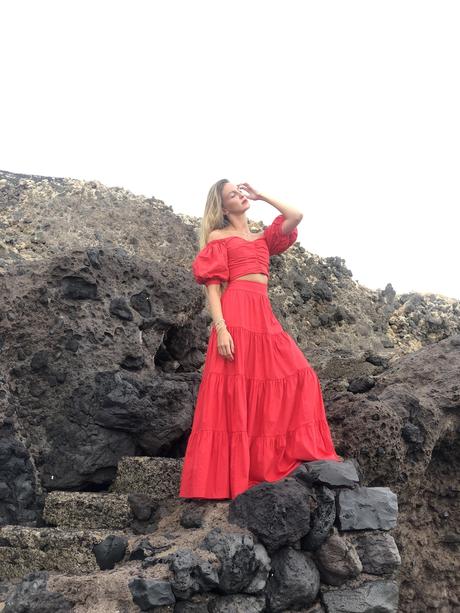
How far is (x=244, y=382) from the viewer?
4.39 metres

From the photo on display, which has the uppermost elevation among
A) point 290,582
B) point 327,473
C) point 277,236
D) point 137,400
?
point 277,236

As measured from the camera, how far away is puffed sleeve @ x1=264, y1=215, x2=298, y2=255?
4.79 metres

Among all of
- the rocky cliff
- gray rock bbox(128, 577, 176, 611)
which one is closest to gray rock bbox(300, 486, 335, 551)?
the rocky cliff

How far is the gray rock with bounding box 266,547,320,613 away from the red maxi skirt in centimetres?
49

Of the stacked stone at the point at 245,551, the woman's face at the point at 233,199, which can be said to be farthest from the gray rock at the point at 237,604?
the woman's face at the point at 233,199

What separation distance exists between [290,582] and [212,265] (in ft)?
6.61

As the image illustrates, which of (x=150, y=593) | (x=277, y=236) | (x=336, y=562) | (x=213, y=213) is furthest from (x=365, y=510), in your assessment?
(x=213, y=213)

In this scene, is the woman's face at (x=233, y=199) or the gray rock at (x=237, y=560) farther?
the woman's face at (x=233, y=199)

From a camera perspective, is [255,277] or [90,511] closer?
[90,511]

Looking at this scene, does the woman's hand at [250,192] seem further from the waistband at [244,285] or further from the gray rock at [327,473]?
the gray rock at [327,473]

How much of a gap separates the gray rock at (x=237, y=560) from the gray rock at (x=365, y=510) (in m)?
0.60

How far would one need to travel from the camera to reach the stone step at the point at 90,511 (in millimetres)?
4426

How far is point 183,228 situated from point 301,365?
382 inches

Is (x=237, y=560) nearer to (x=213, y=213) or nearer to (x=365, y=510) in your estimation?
(x=365, y=510)
